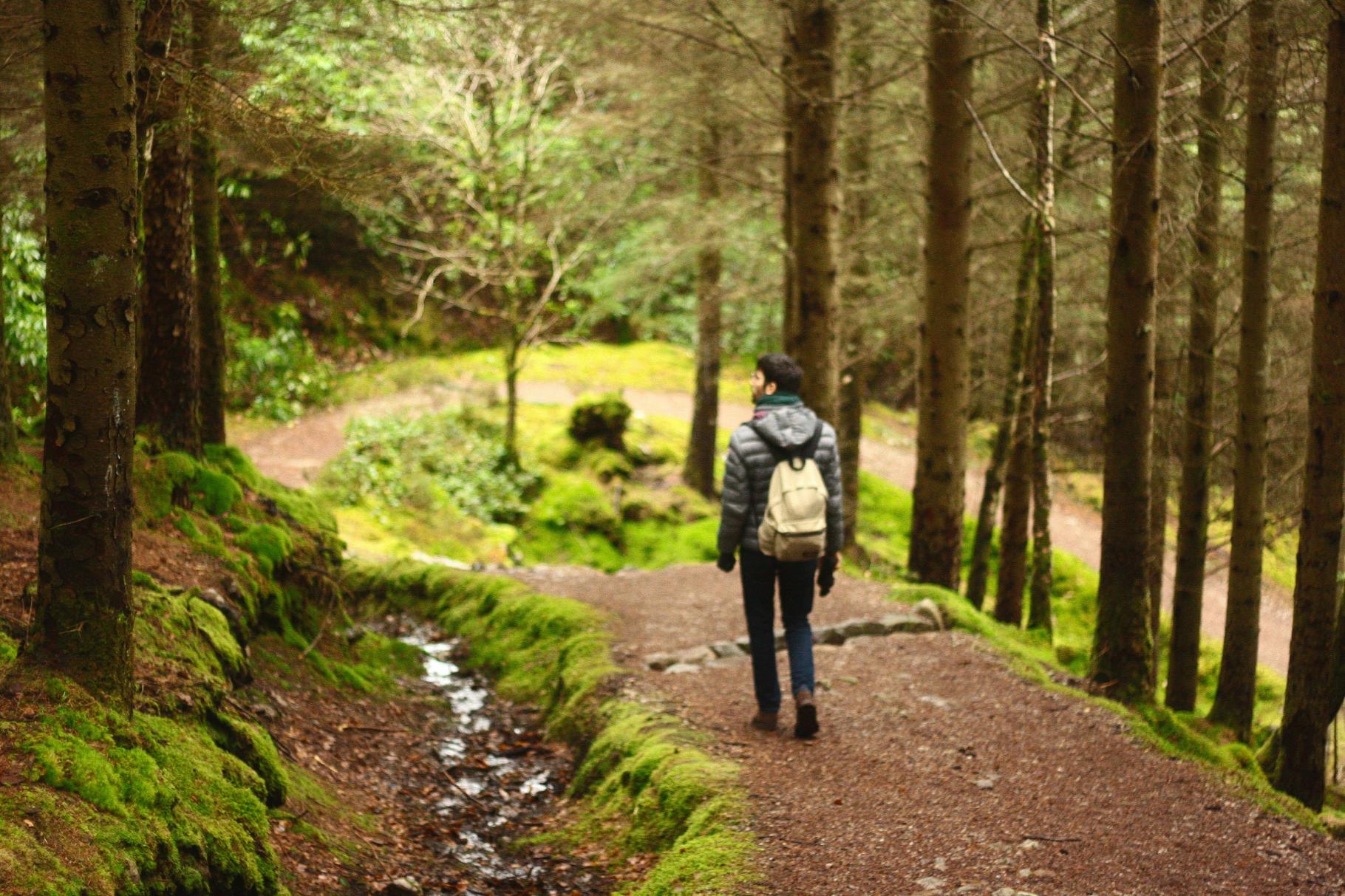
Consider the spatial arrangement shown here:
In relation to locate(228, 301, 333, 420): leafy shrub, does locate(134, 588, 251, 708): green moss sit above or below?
below

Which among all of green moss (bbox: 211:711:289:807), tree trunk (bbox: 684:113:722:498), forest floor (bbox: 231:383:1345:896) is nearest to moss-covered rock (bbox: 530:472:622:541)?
tree trunk (bbox: 684:113:722:498)

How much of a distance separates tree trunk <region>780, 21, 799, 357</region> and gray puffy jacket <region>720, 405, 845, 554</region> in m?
3.94

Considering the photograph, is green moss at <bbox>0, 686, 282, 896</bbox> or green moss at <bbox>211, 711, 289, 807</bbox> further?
green moss at <bbox>211, 711, 289, 807</bbox>

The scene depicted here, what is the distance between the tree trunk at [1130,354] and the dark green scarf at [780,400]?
8.13 feet

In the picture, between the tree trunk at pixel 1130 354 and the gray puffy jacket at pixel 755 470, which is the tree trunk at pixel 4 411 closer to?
the gray puffy jacket at pixel 755 470

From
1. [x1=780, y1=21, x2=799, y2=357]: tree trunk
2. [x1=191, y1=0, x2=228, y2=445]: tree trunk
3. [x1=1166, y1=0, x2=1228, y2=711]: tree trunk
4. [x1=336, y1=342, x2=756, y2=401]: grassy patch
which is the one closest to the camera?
[x1=191, y1=0, x2=228, y2=445]: tree trunk

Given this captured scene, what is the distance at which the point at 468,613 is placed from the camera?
10.1 metres

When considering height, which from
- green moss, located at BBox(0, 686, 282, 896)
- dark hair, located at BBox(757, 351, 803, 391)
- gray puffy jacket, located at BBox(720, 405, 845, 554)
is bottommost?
green moss, located at BBox(0, 686, 282, 896)

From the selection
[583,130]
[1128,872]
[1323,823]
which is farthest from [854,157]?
[1128,872]

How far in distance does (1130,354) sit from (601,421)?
470 inches

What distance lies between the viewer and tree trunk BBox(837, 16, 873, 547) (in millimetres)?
13719

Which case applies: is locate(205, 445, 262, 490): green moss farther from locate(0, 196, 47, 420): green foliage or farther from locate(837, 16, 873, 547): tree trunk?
locate(837, 16, 873, 547): tree trunk

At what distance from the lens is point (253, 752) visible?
4762 mm

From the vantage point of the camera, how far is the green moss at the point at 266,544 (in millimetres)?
6949
